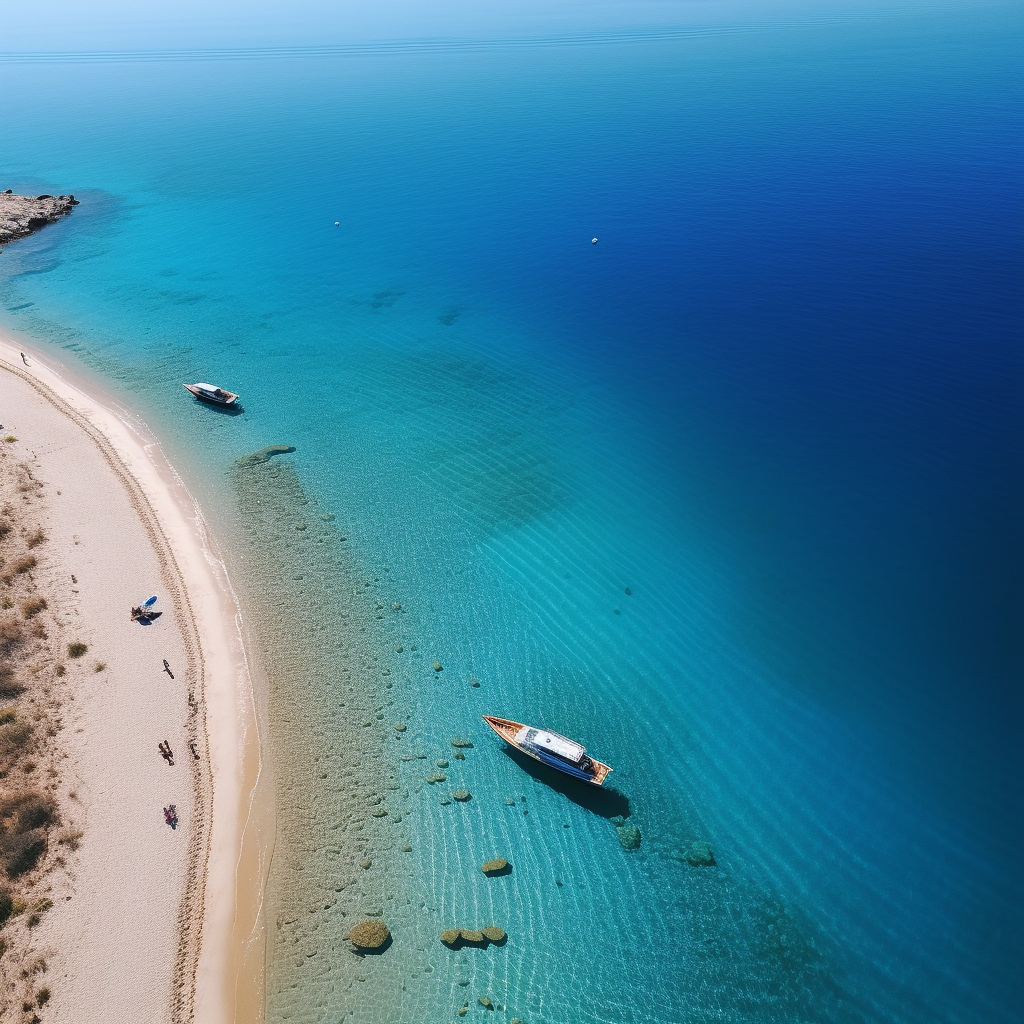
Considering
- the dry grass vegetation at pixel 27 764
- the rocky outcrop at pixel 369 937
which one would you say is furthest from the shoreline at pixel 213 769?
the dry grass vegetation at pixel 27 764

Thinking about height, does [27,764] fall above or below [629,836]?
above

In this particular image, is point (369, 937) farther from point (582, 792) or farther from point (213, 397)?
point (213, 397)

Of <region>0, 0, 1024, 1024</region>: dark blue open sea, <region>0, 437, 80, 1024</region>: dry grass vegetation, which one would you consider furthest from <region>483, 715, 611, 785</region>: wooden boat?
<region>0, 437, 80, 1024</region>: dry grass vegetation

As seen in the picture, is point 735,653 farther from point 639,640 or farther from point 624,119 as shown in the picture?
point 624,119

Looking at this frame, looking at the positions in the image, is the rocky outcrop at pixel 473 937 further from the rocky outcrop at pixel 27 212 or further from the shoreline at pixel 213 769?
the rocky outcrop at pixel 27 212

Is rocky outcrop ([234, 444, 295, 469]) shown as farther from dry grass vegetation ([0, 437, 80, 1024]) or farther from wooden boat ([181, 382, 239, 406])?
dry grass vegetation ([0, 437, 80, 1024])

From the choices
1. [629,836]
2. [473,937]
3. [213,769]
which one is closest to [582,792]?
[629,836]

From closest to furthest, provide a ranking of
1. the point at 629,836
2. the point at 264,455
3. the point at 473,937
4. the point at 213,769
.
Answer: the point at 473,937, the point at 629,836, the point at 213,769, the point at 264,455
